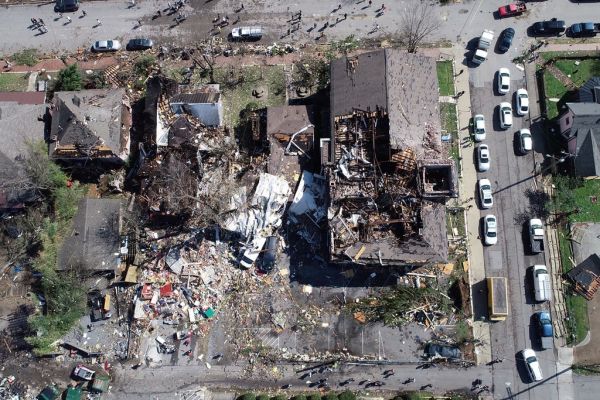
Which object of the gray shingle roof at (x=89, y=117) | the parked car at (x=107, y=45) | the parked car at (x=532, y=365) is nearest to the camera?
the parked car at (x=532, y=365)

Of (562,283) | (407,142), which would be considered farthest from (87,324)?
(562,283)

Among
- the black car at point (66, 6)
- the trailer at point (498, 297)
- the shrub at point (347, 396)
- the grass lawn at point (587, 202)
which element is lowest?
the shrub at point (347, 396)

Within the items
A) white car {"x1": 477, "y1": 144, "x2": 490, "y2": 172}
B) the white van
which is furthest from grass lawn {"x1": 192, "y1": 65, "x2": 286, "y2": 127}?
the white van

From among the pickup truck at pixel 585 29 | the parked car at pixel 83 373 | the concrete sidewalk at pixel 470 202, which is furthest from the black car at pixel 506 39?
the parked car at pixel 83 373

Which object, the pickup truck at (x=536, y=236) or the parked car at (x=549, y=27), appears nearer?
the pickup truck at (x=536, y=236)

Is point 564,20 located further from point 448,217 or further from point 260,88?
point 260,88

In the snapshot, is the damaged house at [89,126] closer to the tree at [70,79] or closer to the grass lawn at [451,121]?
the tree at [70,79]

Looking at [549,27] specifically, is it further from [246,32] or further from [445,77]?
[246,32]
